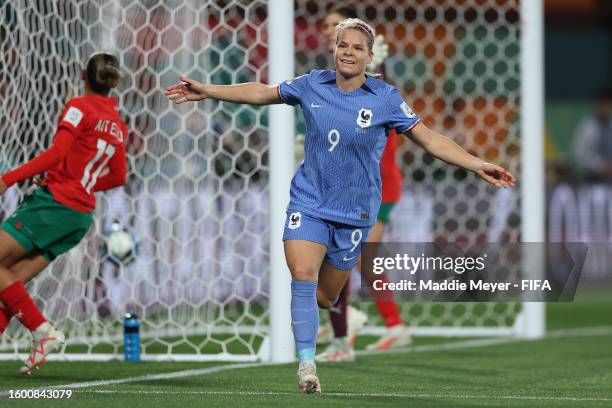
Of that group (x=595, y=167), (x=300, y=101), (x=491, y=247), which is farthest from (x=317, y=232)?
(x=595, y=167)

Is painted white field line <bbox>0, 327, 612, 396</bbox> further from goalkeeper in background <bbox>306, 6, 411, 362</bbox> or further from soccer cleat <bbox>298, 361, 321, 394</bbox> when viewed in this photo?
soccer cleat <bbox>298, 361, 321, 394</bbox>

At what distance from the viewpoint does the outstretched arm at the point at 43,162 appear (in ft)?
21.3

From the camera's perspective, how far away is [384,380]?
6.73m

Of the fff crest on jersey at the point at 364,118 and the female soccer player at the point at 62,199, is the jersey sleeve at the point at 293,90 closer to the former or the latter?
the fff crest on jersey at the point at 364,118

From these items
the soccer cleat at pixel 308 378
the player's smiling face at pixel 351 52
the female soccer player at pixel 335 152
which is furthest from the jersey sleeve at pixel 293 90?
the soccer cleat at pixel 308 378

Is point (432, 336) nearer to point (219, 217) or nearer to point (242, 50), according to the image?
point (219, 217)

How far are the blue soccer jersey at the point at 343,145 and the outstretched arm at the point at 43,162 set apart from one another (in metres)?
1.35

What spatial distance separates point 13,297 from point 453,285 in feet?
8.12

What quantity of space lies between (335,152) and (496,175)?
0.78 m

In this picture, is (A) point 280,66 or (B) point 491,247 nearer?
(A) point 280,66

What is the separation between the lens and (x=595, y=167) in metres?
17.4

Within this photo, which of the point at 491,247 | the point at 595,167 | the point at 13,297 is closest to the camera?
the point at 13,297

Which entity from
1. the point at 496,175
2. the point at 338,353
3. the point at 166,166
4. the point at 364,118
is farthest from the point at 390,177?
the point at 496,175

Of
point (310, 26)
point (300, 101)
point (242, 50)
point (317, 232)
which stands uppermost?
point (310, 26)
